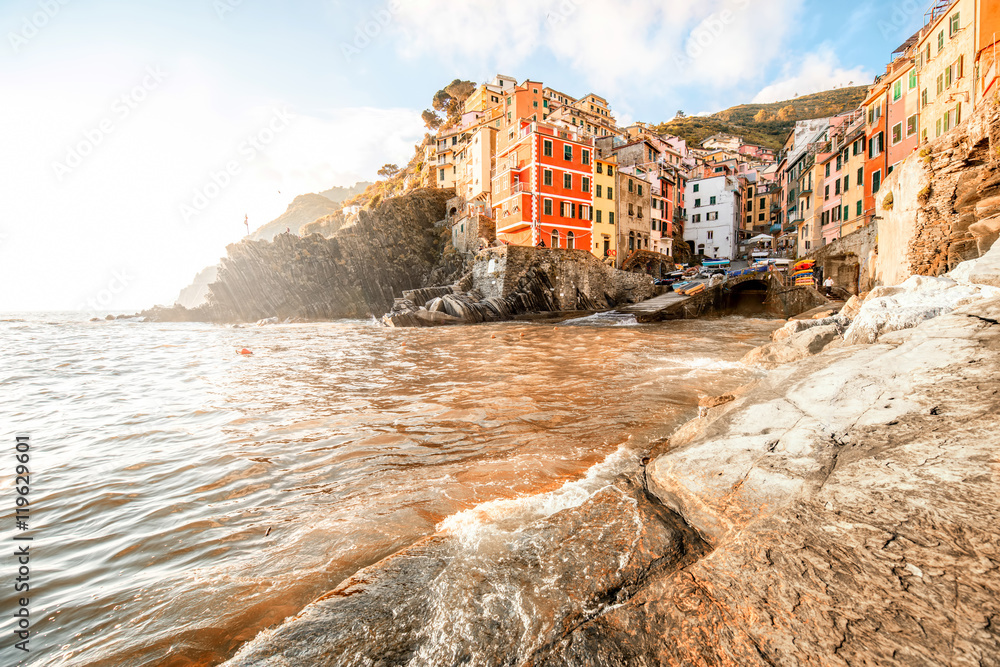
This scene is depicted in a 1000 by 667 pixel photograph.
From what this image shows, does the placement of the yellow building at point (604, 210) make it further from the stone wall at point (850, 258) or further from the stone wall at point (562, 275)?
the stone wall at point (850, 258)

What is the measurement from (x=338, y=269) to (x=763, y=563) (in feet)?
211

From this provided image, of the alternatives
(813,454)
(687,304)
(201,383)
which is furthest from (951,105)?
(201,383)

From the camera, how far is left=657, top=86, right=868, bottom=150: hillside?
114m

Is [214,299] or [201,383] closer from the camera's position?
[201,383]

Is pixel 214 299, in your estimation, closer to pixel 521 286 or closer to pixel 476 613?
pixel 521 286

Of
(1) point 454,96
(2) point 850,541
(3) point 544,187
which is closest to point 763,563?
(2) point 850,541

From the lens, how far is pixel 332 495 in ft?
16.5

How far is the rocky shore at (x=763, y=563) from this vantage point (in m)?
2.01

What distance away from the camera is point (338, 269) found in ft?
198

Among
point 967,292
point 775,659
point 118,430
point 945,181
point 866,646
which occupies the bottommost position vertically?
point 118,430

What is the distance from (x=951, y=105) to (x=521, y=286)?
29.3 meters

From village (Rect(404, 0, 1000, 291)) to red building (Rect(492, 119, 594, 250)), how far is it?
0.13m

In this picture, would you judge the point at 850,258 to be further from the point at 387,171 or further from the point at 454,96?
the point at 387,171

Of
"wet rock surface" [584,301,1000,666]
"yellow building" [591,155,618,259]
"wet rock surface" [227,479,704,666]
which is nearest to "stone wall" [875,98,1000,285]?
"wet rock surface" [584,301,1000,666]
